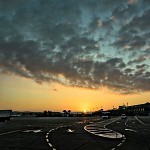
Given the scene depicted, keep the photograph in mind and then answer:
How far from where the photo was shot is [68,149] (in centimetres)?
1592

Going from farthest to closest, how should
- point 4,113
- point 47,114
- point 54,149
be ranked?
1. point 47,114
2. point 4,113
3. point 54,149

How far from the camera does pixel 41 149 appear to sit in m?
15.8

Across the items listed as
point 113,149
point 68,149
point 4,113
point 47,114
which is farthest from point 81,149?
point 47,114

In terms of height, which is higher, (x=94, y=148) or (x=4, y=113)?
(x=4, y=113)

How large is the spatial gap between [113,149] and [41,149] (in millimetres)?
3862

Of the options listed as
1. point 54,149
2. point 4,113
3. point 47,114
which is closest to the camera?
point 54,149

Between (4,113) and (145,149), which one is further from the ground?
(4,113)

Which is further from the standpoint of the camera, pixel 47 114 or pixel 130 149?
pixel 47 114

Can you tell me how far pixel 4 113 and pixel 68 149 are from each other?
57372mm

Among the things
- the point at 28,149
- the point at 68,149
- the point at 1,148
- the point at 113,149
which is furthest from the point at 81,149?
the point at 1,148

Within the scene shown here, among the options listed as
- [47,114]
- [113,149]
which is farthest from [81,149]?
[47,114]

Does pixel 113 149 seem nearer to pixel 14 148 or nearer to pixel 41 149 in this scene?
pixel 41 149

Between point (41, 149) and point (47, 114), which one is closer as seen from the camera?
point (41, 149)

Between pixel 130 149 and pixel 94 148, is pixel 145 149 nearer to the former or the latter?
pixel 130 149
